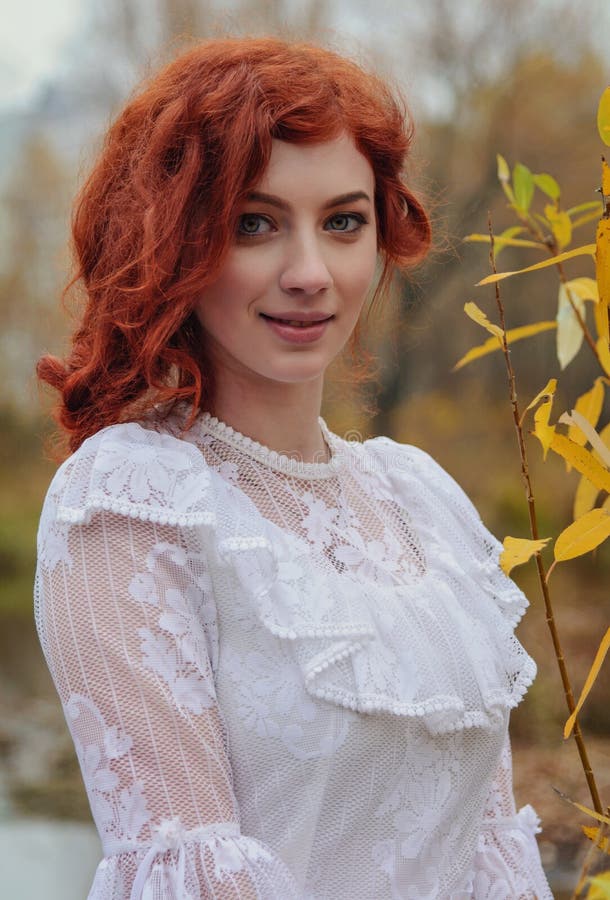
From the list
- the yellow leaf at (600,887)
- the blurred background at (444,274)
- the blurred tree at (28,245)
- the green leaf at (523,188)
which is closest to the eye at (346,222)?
the green leaf at (523,188)

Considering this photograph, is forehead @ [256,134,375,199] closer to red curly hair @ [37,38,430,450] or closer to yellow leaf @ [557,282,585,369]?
red curly hair @ [37,38,430,450]

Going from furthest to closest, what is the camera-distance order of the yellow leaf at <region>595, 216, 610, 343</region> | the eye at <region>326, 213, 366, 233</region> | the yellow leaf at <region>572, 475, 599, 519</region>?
the eye at <region>326, 213, 366, 233</region>
the yellow leaf at <region>572, 475, 599, 519</region>
the yellow leaf at <region>595, 216, 610, 343</region>

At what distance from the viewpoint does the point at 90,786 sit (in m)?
1.04

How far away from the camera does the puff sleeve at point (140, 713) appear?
101 centimetres

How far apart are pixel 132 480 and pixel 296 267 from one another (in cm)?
27

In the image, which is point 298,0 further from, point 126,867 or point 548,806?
point 126,867

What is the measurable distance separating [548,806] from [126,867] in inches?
175

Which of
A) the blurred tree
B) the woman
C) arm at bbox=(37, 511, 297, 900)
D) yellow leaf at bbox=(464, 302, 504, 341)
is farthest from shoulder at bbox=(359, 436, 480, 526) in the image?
the blurred tree

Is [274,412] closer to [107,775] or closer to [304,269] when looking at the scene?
[304,269]

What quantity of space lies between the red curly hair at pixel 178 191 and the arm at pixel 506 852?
22.7 inches

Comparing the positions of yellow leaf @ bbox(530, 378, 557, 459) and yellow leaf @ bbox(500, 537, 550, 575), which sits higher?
yellow leaf @ bbox(530, 378, 557, 459)

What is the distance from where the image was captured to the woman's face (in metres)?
1.16

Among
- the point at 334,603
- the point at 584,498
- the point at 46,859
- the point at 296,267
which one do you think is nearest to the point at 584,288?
the point at 584,498

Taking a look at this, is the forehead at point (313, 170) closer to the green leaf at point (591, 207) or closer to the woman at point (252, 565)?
the woman at point (252, 565)
